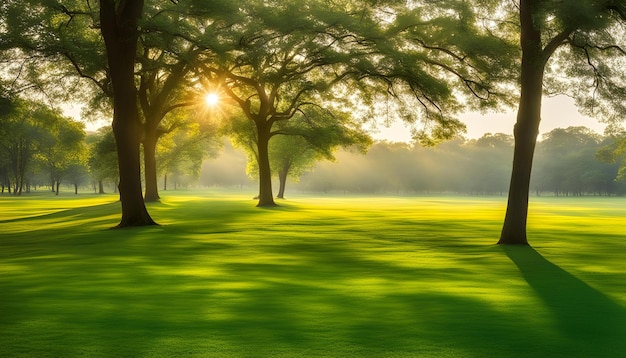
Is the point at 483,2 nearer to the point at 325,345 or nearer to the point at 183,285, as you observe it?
the point at 183,285

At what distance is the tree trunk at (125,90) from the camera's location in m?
29.2

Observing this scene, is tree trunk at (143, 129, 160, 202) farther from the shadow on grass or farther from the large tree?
the shadow on grass

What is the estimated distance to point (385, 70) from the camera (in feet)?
120

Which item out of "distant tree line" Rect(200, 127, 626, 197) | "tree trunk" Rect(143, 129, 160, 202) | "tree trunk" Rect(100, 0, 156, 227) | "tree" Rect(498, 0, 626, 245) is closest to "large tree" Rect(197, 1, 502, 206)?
"tree trunk" Rect(100, 0, 156, 227)

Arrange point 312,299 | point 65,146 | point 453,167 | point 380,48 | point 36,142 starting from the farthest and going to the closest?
1. point 453,167
2. point 36,142
3. point 65,146
4. point 380,48
5. point 312,299

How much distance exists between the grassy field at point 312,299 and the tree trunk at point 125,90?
724 cm

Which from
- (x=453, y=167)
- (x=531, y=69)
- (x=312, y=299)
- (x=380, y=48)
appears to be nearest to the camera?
(x=312, y=299)

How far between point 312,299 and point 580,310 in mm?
4671

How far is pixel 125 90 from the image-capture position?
29922mm

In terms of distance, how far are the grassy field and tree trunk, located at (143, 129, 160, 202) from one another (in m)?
27.5

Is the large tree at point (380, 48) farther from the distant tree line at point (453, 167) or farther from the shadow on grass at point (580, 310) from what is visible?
the distant tree line at point (453, 167)

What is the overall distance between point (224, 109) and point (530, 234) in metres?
37.1

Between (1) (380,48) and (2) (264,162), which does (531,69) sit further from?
(2) (264,162)

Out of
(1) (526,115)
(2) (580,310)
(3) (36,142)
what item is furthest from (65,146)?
(3) (36,142)
